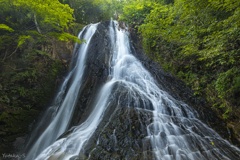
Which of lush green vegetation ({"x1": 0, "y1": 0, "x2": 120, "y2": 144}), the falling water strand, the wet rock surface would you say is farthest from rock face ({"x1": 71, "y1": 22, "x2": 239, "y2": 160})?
lush green vegetation ({"x1": 0, "y1": 0, "x2": 120, "y2": 144})

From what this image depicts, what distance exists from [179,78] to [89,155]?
650cm

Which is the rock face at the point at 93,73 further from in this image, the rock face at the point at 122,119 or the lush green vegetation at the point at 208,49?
the lush green vegetation at the point at 208,49

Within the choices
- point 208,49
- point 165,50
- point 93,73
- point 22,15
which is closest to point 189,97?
point 208,49

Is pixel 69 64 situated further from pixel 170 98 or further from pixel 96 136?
pixel 170 98

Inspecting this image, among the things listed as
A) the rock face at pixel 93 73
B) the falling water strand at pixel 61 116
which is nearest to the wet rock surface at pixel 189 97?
the rock face at pixel 93 73

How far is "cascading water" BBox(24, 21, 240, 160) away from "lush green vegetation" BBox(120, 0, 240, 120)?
53.9 inches

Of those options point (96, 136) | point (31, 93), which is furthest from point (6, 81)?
point (96, 136)

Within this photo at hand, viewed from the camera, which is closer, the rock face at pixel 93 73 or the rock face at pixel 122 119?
the rock face at pixel 122 119

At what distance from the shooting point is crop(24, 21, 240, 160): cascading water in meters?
2.99

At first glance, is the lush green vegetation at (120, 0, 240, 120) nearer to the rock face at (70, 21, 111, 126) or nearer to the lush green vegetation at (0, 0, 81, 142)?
the rock face at (70, 21, 111, 126)

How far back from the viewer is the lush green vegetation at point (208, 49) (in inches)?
137

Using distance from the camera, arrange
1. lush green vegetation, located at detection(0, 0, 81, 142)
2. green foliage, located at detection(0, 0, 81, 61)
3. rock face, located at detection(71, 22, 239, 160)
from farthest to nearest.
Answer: lush green vegetation, located at detection(0, 0, 81, 142) → green foliage, located at detection(0, 0, 81, 61) → rock face, located at detection(71, 22, 239, 160)

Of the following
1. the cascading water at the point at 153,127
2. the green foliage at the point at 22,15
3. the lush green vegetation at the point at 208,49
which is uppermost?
the green foliage at the point at 22,15

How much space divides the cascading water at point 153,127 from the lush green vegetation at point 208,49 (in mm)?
1370
